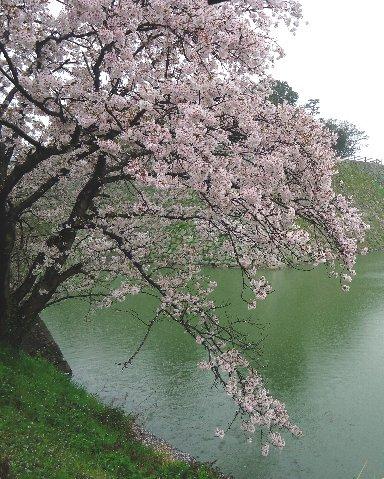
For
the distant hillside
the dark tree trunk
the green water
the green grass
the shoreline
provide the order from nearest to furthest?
the green grass, the dark tree trunk, the shoreline, the green water, the distant hillside

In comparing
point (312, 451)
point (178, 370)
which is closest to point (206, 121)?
point (312, 451)

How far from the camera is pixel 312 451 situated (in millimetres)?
10602

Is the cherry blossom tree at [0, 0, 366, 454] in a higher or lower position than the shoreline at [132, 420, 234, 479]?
higher

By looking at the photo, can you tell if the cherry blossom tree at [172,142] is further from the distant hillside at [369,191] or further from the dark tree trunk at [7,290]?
the distant hillside at [369,191]

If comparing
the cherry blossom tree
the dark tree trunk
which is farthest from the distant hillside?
the dark tree trunk

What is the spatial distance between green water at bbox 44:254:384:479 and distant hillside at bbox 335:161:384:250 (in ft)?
104

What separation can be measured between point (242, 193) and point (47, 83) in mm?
3318

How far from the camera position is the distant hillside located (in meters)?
56.3

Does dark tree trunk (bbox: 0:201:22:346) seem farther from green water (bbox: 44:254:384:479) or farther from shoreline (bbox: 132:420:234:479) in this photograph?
green water (bbox: 44:254:384:479)

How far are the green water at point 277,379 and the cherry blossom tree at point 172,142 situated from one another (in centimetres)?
214

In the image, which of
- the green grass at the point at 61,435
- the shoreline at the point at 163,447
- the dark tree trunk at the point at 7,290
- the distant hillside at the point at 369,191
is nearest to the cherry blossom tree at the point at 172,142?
the dark tree trunk at the point at 7,290

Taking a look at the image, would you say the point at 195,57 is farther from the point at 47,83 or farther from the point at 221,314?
the point at 221,314

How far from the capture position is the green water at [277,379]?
34.5ft

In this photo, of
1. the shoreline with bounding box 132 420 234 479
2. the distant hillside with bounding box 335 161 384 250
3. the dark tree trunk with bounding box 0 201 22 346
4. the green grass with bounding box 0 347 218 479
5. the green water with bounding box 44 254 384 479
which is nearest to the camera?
the green grass with bounding box 0 347 218 479
